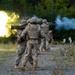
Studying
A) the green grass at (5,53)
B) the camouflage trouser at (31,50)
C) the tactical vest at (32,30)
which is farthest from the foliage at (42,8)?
the tactical vest at (32,30)

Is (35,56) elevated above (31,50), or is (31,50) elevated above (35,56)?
(31,50)

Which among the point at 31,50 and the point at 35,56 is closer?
the point at 35,56

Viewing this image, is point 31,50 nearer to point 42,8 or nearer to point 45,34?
point 45,34

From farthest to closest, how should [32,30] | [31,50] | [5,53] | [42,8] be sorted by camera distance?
1. [42,8]
2. [5,53]
3. [31,50]
4. [32,30]

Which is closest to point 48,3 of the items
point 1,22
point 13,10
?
point 13,10

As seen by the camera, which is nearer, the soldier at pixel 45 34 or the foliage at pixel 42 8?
the soldier at pixel 45 34

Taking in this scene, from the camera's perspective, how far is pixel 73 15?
52.4 m

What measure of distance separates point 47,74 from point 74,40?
107 ft

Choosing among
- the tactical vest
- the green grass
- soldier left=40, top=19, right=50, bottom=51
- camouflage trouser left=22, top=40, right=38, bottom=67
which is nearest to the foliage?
the green grass

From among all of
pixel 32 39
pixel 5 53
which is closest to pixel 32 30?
pixel 32 39

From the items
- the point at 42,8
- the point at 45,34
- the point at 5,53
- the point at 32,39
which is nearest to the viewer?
the point at 32,39

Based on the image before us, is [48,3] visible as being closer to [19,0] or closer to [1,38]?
[19,0]

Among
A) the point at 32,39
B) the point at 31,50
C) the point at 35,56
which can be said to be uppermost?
the point at 32,39

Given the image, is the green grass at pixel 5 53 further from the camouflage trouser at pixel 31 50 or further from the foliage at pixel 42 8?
the foliage at pixel 42 8
